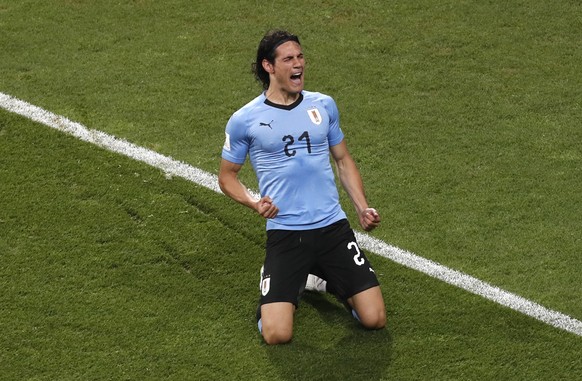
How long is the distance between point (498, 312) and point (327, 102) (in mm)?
1849

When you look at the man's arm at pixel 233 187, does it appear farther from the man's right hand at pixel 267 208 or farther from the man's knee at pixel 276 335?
the man's knee at pixel 276 335

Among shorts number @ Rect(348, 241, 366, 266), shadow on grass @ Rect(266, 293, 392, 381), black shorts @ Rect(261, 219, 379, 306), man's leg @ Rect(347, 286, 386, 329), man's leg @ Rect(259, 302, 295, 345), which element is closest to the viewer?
shadow on grass @ Rect(266, 293, 392, 381)

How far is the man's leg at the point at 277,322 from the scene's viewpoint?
857cm

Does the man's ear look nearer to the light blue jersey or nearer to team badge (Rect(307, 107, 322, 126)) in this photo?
the light blue jersey

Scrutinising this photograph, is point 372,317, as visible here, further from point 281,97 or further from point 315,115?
point 281,97

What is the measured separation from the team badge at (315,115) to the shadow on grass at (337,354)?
4.34 ft

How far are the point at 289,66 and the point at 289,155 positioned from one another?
0.60 metres

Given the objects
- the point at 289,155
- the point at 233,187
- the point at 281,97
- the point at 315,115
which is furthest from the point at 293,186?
the point at 281,97

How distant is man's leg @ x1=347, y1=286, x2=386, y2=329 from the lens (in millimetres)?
8680

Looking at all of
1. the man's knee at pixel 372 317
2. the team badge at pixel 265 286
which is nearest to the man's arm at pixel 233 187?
the team badge at pixel 265 286

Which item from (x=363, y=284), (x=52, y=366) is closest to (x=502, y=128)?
(x=363, y=284)

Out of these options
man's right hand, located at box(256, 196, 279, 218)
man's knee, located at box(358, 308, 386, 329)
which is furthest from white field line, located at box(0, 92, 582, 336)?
man's right hand, located at box(256, 196, 279, 218)

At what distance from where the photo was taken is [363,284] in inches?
Result: 346

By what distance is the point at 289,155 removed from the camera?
886 centimetres
